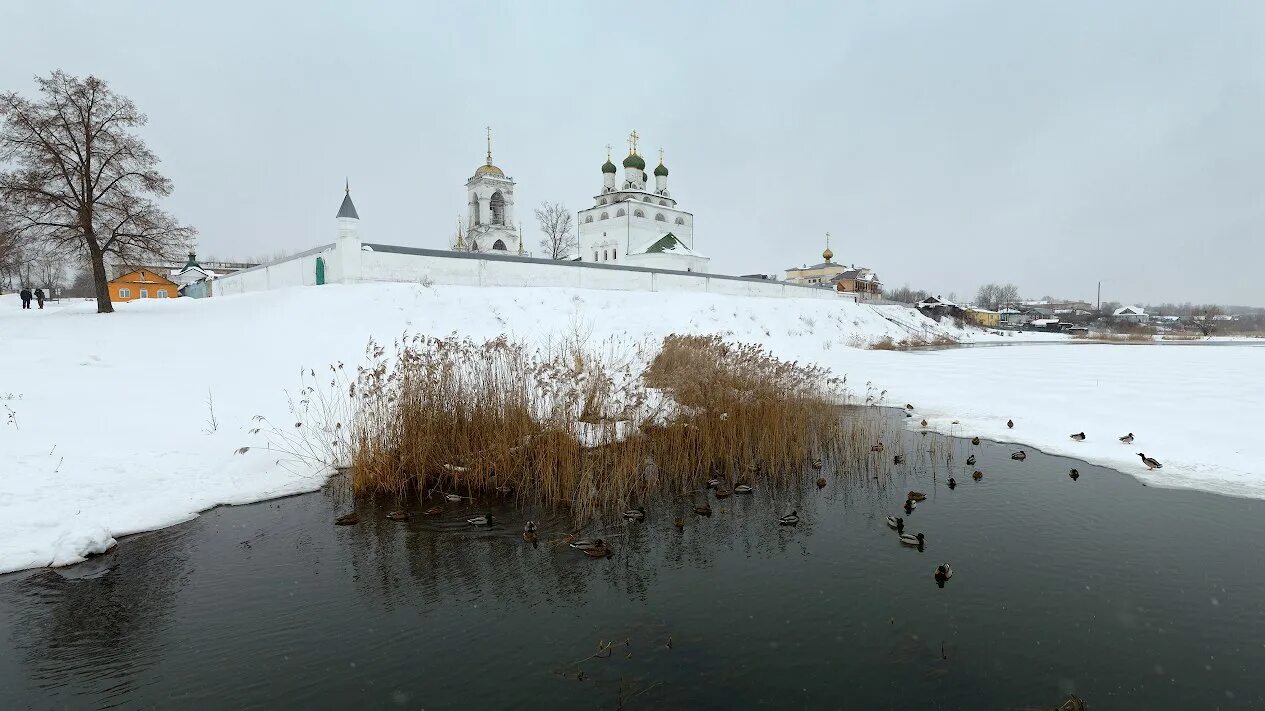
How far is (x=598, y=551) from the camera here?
5.45 meters

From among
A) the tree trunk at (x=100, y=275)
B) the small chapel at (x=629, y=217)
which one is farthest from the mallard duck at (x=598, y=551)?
the small chapel at (x=629, y=217)

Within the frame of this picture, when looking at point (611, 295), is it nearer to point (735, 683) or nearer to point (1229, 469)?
point (1229, 469)

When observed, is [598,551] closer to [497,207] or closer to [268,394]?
[268,394]

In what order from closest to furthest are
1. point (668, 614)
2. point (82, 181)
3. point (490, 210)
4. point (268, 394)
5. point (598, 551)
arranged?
point (668, 614), point (598, 551), point (268, 394), point (82, 181), point (490, 210)

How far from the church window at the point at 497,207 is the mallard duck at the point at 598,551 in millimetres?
50722

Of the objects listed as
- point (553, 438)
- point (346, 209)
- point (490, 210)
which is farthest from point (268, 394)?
point (490, 210)

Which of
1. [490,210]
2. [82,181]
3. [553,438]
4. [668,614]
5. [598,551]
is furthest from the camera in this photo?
[490,210]

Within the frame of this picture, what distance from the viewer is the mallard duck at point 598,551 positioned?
215 inches

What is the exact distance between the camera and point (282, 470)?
7621 mm

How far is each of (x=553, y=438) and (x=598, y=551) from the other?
2074 mm

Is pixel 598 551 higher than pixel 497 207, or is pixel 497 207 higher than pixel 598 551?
pixel 497 207

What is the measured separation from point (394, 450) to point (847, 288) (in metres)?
63.7

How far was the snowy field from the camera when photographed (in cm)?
652

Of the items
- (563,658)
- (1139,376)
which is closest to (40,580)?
(563,658)
